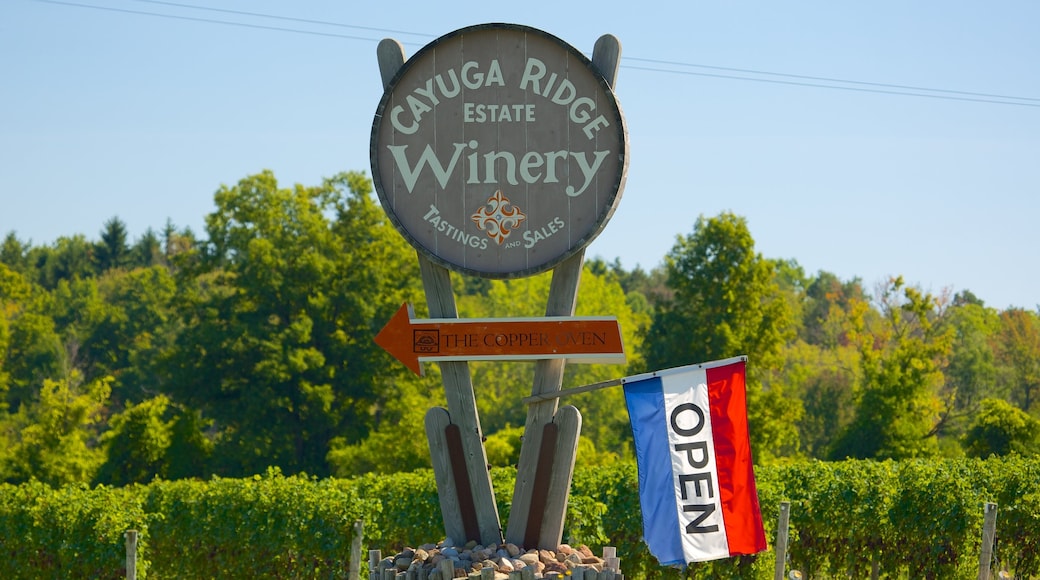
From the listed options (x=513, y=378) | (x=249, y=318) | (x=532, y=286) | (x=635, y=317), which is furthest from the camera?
(x=635, y=317)

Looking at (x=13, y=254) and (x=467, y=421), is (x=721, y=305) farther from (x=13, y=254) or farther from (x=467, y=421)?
(x=13, y=254)

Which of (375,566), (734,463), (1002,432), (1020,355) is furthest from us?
(1020,355)

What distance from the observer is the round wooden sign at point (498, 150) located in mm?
10570

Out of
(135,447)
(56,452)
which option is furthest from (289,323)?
(56,452)

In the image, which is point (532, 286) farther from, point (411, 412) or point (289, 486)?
point (289, 486)

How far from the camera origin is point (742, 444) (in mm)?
10859

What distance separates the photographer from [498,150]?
10664 mm

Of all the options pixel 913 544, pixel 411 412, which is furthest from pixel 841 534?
pixel 411 412

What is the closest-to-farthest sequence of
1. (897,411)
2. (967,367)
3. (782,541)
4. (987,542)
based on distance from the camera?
(782,541) < (987,542) < (897,411) < (967,367)

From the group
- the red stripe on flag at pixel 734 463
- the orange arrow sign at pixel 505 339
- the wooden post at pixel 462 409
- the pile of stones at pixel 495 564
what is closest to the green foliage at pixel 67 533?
the pile of stones at pixel 495 564

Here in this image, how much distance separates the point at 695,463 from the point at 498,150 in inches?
117

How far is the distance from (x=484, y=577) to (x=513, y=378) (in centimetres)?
4695

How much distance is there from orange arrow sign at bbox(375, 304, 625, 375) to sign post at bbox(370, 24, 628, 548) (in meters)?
0.06

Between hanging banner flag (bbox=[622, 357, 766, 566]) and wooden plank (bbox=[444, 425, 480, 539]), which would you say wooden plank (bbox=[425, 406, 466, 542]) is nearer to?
wooden plank (bbox=[444, 425, 480, 539])
